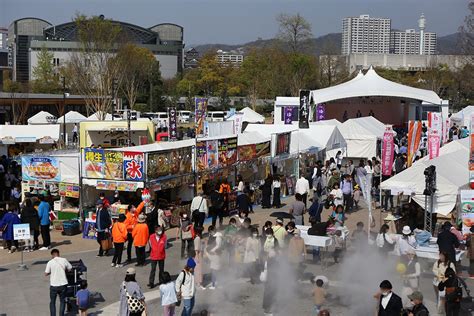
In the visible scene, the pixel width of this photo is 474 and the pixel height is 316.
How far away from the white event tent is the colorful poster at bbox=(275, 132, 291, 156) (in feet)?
23.3

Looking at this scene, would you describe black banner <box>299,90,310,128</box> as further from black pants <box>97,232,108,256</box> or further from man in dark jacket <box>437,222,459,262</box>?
man in dark jacket <box>437,222,459,262</box>

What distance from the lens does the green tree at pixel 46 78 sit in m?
68.8

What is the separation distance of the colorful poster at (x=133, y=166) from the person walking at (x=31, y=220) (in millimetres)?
2489

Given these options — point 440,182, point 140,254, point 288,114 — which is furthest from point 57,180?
point 288,114

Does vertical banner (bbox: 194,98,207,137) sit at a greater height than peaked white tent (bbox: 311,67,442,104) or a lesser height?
lesser

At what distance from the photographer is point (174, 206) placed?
1723 cm

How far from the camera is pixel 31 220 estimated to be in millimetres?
14594

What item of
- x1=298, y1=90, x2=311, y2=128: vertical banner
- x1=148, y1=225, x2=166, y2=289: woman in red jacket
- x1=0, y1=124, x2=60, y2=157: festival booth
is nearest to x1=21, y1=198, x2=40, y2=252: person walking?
x1=148, y1=225, x2=166, y2=289: woman in red jacket

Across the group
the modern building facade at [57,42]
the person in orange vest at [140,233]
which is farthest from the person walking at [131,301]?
the modern building facade at [57,42]

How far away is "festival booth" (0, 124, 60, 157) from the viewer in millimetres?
28812

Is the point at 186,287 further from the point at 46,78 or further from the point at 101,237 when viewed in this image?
the point at 46,78

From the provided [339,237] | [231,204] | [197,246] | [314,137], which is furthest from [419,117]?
[197,246]

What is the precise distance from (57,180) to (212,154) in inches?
175

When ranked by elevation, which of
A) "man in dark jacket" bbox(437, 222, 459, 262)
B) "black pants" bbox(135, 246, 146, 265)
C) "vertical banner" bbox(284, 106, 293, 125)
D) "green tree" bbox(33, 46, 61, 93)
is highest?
"green tree" bbox(33, 46, 61, 93)
